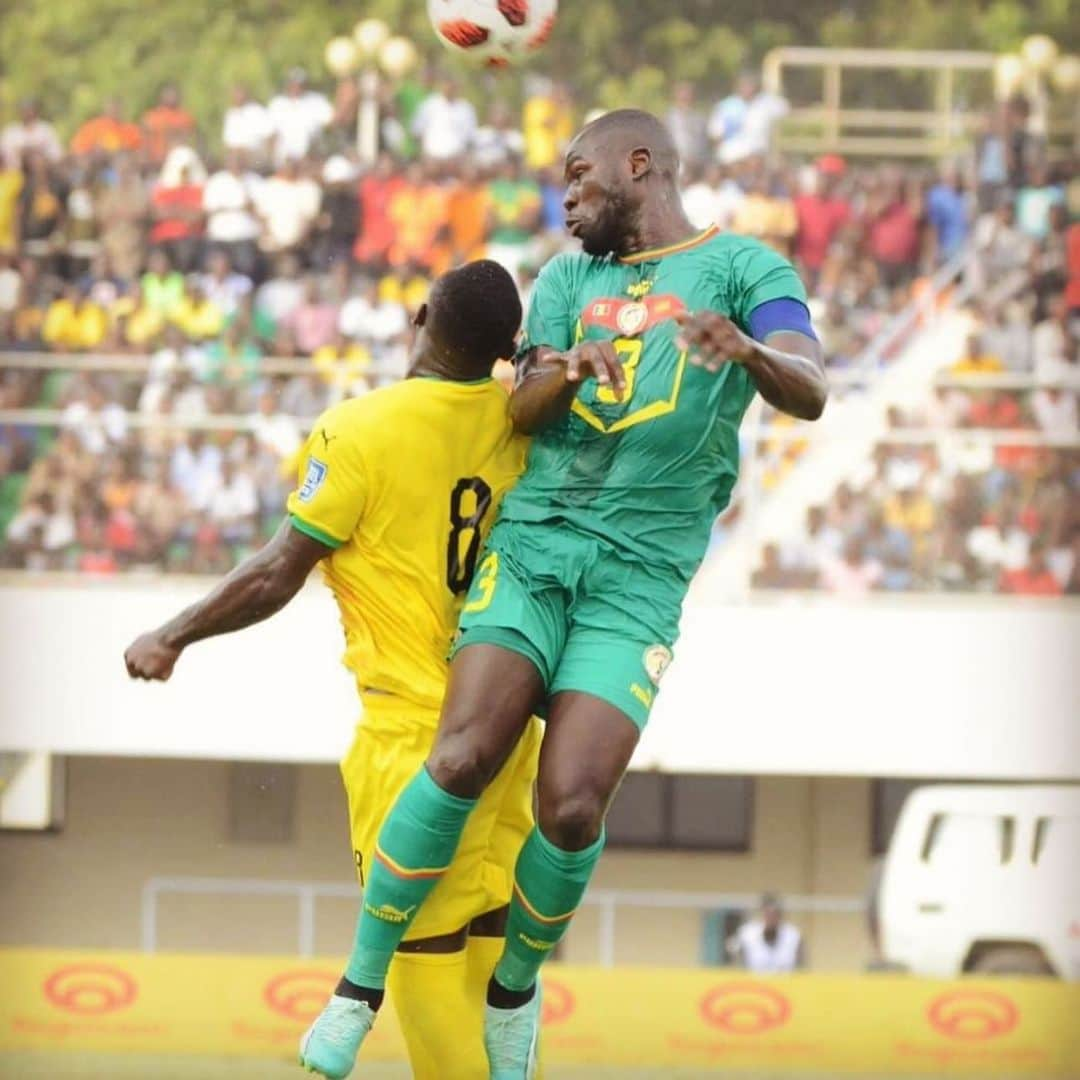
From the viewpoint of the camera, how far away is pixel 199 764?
51.4 ft

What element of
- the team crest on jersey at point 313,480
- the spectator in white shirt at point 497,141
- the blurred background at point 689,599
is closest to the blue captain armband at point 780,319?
the team crest on jersey at point 313,480

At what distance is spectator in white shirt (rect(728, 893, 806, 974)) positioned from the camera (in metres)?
14.7

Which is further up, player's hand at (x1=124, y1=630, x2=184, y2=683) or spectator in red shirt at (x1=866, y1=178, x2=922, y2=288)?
spectator in red shirt at (x1=866, y1=178, x2=922, y2=288)

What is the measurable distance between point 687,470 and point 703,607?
29.1 ft

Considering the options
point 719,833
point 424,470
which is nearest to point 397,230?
point 719,833

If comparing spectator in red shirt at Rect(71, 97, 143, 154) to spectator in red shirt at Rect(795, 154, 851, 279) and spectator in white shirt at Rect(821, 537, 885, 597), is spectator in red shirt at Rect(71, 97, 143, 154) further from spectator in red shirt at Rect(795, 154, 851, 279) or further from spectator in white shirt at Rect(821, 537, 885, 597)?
spectator in white shirt at Rect(821, 537, 885, 597)

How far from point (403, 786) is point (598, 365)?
42.6 inches

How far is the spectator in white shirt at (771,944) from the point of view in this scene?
14.7 metres

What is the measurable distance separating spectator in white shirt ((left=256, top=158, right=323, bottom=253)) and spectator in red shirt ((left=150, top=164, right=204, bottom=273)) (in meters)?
0.42

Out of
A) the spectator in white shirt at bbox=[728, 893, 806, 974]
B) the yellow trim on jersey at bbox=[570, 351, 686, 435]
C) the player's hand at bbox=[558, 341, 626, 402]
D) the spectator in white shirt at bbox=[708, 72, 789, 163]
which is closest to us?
the player's hand at bbox=[558, 341, 626, 402]

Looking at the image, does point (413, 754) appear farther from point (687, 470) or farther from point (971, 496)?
point (971, 496)

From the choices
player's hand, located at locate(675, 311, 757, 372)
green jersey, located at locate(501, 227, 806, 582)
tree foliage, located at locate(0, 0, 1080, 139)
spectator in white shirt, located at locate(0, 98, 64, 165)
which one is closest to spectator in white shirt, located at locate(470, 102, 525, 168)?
tree foliage, located at locate(0, 0, 1080, 139)

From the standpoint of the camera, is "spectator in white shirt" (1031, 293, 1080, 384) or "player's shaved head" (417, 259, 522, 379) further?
"spectator in white shirt" (1031, 293, 1080, 384)

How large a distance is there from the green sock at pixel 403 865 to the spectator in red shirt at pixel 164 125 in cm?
1139
